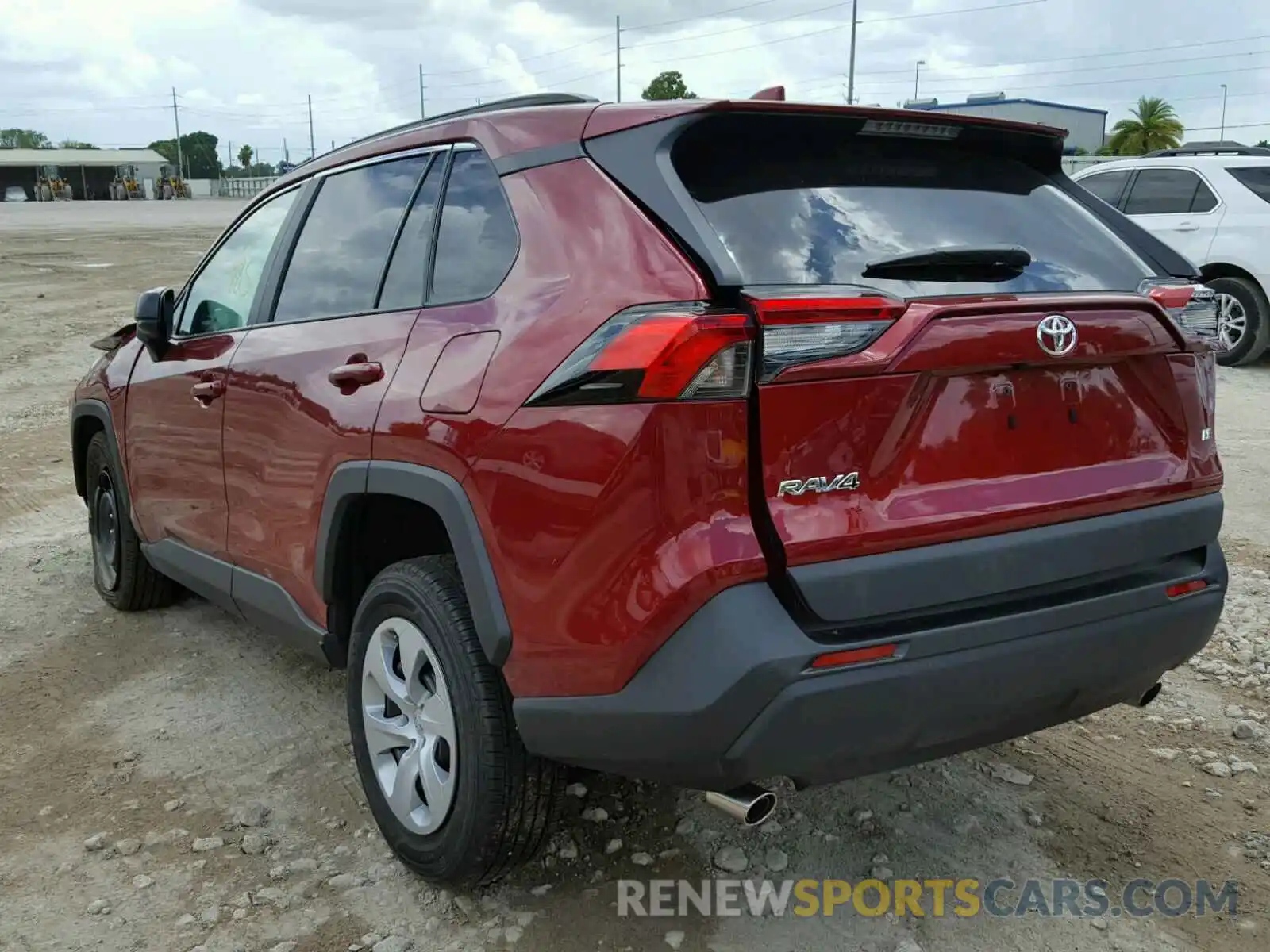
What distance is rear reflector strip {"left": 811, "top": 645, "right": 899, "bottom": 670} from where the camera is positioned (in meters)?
2.13

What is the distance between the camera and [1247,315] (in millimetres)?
10211

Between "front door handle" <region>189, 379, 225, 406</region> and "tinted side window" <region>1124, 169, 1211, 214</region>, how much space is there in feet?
32.1

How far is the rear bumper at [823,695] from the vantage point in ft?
6.95

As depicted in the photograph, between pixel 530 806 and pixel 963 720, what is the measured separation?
1025 mm

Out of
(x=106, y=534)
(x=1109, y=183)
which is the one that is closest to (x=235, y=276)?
(x=106, y=534)

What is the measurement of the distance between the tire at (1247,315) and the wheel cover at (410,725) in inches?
373

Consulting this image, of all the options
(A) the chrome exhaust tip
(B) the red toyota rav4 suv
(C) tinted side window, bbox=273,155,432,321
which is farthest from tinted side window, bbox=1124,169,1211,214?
(A) the chrome exhaust tip

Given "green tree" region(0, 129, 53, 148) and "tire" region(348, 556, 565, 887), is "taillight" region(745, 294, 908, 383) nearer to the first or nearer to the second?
"tire" region(348, 556, 565, 887)

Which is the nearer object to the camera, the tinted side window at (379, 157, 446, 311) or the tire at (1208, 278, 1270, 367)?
the tinted side window at (379, 157, 446, 311)

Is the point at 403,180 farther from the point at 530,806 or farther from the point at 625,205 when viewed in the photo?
the point at 530,806

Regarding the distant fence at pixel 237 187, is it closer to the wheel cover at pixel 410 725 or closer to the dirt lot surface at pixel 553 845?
the dirt lot surface at pixel 553 845

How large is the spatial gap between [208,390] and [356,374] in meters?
1.08

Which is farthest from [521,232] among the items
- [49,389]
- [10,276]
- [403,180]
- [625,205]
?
[10,276]

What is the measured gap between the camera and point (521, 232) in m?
2.57
